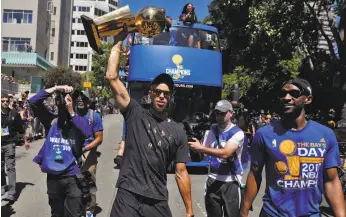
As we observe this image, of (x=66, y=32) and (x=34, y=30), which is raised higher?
(x=66, y=32)

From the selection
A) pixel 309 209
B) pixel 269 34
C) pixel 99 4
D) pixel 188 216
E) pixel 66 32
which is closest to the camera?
pixel 309 209

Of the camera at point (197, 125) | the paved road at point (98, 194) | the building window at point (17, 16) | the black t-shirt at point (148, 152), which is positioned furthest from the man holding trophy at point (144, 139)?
the building window at point (17, 16)

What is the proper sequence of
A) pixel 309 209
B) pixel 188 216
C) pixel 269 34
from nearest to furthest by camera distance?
pixel 309 209 → pixel 188 216 → pixel 269 34

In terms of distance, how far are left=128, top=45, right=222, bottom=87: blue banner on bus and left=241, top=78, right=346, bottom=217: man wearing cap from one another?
308 inches

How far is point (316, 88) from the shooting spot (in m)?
20.0

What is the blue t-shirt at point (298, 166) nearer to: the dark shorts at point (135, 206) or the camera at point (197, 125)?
the dark shorts at point (135, 206)

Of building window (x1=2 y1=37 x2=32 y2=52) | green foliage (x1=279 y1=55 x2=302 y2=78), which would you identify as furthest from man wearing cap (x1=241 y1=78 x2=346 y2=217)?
building window (x1=2 y1=37 x2=32 y2=52)

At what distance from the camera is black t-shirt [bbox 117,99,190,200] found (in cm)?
313

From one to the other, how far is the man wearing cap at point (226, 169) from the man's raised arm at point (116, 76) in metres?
1.40

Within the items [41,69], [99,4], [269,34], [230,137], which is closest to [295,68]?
[269,34]

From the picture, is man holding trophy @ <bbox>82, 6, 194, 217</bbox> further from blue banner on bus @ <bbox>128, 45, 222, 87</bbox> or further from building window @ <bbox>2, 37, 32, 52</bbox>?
building window @ <bbox>2, 37, 32, 52</bbox>

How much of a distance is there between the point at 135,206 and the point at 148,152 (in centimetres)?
43

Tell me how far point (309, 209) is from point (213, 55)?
28.8ft

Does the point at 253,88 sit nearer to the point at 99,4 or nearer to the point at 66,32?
the point at 66,32
